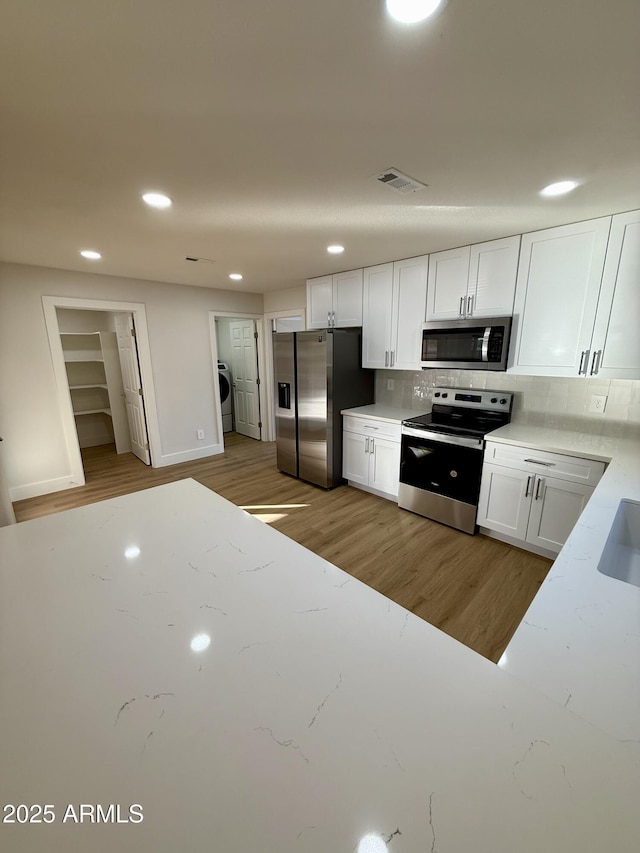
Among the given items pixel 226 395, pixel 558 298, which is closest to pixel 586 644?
pixel 558 298

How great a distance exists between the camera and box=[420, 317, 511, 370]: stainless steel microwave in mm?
2660

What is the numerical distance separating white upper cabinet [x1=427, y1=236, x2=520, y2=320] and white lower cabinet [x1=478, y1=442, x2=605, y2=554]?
1.13 m

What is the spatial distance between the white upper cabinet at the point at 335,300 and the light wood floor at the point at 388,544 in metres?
1.89

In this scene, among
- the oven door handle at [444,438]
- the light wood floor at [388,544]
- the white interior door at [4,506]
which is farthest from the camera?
the oven door handle at [444,438]

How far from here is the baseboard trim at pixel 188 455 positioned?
459 centimetres

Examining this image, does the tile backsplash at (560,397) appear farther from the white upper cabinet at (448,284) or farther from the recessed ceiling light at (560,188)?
the recessed ceiling light at (560,188)

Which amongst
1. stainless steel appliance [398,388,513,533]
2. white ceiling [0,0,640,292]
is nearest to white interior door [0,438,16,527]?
white ceiling [0,0,640,292]

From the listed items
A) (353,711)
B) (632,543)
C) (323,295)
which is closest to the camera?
(353,711)

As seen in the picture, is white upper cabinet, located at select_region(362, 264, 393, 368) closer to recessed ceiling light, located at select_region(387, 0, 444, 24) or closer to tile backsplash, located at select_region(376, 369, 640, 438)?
tile backsplash, located at select_region(376, 369, 640, 438)

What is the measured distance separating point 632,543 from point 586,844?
1.46m

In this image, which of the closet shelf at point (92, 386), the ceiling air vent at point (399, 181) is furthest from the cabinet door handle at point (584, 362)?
the closet shelf at point (92, 386)

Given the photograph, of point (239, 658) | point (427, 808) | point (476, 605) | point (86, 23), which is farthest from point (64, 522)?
point (476, 605)

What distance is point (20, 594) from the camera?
0.92 metres

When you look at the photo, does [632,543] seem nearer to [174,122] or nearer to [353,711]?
[353,711]
